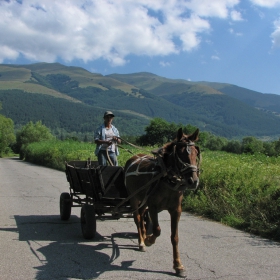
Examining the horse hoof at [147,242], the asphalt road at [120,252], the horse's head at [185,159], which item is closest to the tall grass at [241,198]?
the asphalt road at [120,252]

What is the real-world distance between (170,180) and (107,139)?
3342 millimetres

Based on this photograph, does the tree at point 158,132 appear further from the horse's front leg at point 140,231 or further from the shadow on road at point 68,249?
the horse's front leg at point 140,231

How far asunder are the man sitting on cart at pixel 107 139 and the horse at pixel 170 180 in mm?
1965

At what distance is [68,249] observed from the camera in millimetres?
6055

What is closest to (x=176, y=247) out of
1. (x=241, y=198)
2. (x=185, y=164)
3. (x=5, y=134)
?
(x=185, y=164)

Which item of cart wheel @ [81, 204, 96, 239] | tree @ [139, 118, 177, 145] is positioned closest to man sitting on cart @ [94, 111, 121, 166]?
cart wheel @ [81, 204, 96, 239]

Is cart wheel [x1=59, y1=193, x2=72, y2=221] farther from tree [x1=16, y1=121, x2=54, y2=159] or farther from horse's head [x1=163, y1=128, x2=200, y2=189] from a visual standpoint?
tree [x1=16, y1=121, x2=54, y2=159]

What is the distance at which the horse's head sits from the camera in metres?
4.57

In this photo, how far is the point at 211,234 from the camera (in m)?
7.32

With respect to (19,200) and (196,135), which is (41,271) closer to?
(196,135)

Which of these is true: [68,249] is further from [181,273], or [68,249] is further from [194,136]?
[194,136]

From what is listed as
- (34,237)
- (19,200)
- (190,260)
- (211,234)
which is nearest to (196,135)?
(190,260)

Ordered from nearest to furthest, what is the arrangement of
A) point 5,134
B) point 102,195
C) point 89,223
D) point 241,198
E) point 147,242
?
point 147,242 < point 89,223 < point 102,195 < point 241,198 < point 5,134

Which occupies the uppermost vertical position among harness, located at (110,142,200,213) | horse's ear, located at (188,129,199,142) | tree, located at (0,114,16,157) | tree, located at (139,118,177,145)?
tree, located at (139,118,177,145)
